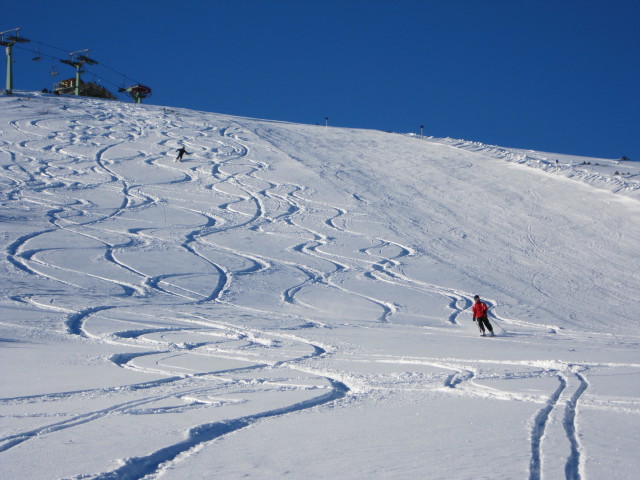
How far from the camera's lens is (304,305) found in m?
13.3

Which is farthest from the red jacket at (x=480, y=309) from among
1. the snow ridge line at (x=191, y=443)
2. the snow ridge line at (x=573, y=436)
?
the snow ridge line at (x=191, y=443)

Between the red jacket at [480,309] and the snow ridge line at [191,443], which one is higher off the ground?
the red jacket at [480,309]

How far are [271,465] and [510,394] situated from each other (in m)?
2.77

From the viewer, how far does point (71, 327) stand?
31.5 feet

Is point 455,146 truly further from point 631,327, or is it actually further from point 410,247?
point 631,327

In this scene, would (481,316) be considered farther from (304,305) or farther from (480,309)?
(304,305)

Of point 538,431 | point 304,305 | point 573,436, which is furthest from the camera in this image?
point 304,305

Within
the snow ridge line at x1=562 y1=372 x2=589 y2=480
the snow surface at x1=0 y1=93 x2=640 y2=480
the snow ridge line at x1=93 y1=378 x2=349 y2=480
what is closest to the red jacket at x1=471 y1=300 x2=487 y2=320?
the snow surface at x1=0 y1=93 x2=640 y2=480

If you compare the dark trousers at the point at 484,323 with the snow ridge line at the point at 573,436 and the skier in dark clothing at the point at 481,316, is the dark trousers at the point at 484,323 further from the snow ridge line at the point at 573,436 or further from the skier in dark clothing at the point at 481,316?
the snow ridge line at the point at 573,436

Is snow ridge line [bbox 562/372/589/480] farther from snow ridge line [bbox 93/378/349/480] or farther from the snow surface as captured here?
snow ridge line [bbox 93/378/349/480]

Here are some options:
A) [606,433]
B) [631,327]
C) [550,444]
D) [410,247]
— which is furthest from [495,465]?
[410,247]

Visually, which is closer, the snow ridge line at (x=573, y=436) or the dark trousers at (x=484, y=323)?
the snow ridge line at (x=573, y=436)

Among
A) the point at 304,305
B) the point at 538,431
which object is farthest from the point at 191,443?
the point at 304,305

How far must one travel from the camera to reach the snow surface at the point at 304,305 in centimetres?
418
